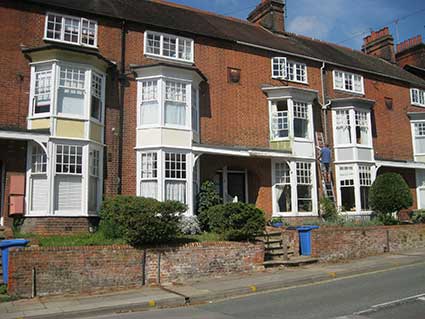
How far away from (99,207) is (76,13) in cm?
771

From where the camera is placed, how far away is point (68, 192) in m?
15.0

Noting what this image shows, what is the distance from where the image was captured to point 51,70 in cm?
1525

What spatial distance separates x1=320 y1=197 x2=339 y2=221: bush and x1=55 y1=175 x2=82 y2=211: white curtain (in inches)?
449

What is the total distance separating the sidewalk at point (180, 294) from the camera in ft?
30.2

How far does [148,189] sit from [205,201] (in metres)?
2.33

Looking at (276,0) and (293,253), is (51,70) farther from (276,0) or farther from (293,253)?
(276,0)

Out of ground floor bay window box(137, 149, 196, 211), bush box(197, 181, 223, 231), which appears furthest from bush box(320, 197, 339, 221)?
ground floor bay window box(137, 149, 196, 211)

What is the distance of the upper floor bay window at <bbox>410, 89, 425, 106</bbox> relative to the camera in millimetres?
26766

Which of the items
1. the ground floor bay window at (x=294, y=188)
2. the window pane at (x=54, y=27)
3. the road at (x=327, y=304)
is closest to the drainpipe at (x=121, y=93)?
the window pane at (x=54, y=27)

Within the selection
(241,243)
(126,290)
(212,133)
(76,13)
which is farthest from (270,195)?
(76,13)

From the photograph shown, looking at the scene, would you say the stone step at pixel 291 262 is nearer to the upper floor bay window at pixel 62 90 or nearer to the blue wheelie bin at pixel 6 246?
the blue wheelie bin at pixel 6 246

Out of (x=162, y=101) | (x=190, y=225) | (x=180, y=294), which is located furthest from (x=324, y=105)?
(x=180, y=294)

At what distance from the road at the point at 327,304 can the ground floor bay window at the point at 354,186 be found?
→ 1007 centimetres

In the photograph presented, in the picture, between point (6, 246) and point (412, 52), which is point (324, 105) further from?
point (6, 246)
